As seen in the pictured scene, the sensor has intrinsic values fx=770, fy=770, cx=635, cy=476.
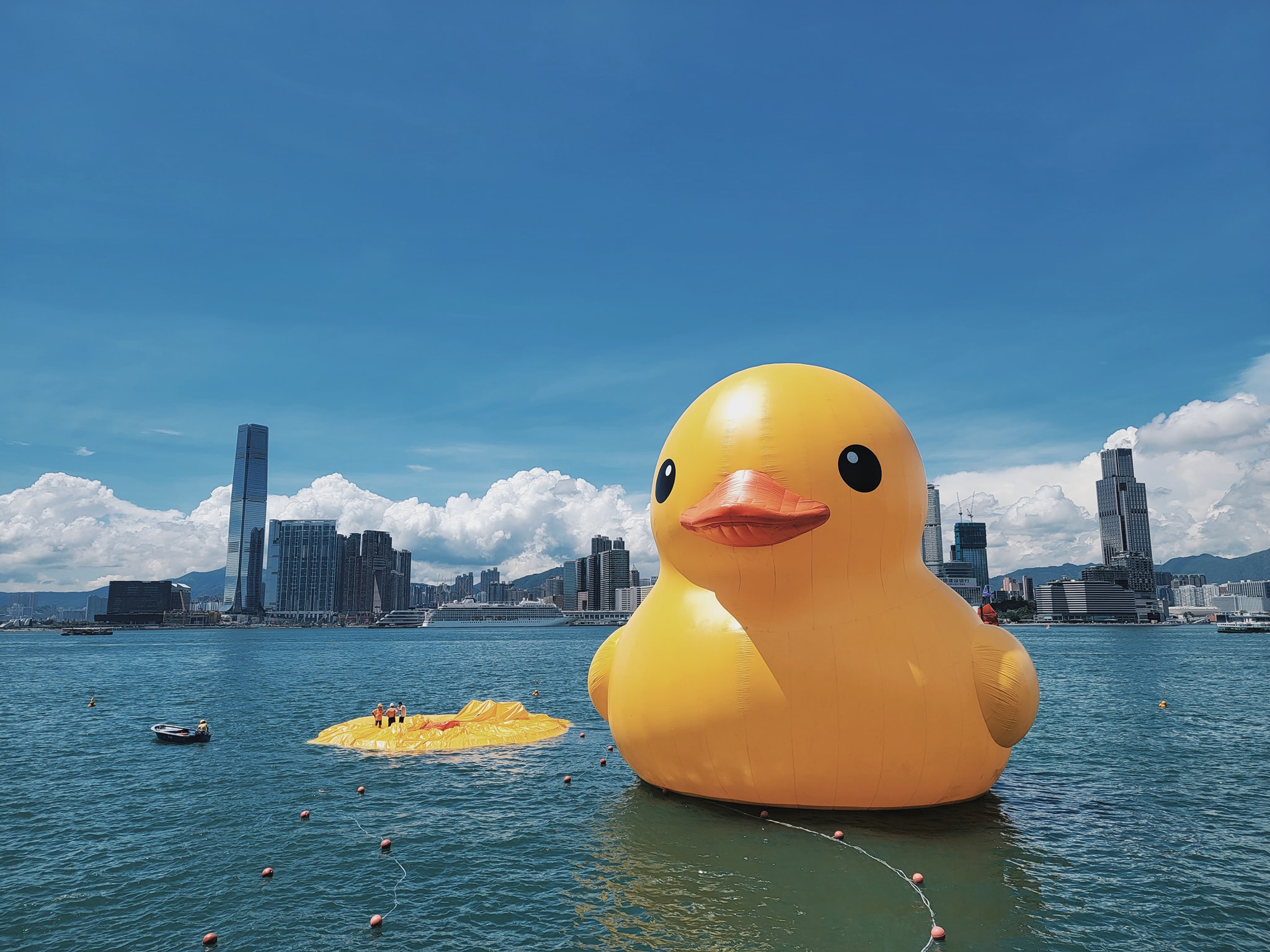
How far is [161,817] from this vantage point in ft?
56.0

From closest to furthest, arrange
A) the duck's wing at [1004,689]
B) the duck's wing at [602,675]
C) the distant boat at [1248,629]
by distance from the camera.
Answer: the duck's wing at [1004,689] < the duck's wing at [602,675] < the distant boat at [1248,629]

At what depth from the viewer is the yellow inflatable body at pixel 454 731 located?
23688 millimetres

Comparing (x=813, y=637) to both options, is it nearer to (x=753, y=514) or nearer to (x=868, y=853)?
(x=753, y=514)

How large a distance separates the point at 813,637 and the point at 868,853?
341 centimetres

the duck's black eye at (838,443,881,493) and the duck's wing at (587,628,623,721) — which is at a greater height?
the duck's black eye at (838,443,881,493)

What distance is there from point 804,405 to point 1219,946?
925cm

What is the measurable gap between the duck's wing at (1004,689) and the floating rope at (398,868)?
9853 millimetres

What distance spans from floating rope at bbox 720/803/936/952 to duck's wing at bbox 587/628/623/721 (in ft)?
10.9

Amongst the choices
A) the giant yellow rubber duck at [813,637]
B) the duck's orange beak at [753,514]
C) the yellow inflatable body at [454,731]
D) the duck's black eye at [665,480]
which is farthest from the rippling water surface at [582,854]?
the duck's black eye at [665,480]

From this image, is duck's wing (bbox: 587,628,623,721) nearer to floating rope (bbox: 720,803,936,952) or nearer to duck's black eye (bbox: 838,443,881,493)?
floating rope (bbox: 720,803,936,952)

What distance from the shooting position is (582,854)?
13312 millimetres

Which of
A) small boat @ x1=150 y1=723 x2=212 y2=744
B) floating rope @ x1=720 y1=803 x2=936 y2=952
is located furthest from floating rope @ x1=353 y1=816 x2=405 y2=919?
small boat @ x1=150 y1=723 x2=212 y2=744

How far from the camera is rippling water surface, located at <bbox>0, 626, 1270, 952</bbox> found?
408 inches

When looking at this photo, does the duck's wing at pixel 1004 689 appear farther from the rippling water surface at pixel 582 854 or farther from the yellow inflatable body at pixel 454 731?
the yellow inflatable body at pixel 454 731
